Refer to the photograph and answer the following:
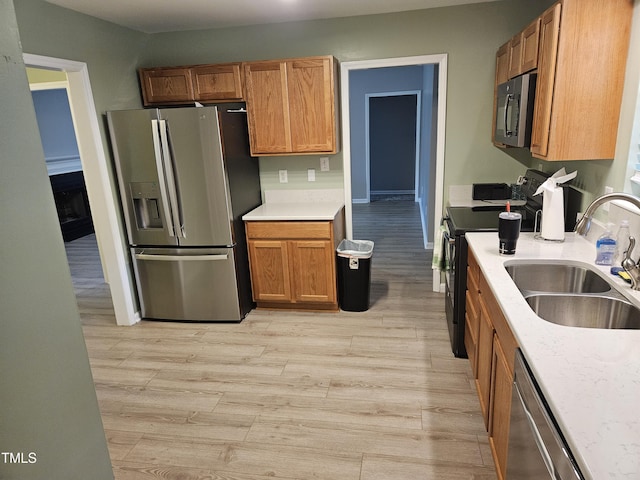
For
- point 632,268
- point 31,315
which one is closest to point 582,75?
point 632,268

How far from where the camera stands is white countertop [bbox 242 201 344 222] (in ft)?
10.8

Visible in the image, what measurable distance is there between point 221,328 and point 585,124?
2.83 metres

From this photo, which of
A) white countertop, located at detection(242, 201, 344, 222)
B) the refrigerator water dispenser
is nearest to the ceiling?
the refrigerator water dispenser

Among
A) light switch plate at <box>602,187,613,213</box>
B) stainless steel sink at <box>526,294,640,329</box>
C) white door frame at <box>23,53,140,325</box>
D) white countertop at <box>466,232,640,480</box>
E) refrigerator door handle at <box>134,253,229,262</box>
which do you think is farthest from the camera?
refrigerator door handle at <box>134,253,229,262</box>

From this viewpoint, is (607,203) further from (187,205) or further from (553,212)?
(187,205)

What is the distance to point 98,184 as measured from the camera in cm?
320

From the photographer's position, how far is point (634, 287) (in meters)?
1.59

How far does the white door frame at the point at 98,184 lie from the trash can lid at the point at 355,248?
71.8 inches

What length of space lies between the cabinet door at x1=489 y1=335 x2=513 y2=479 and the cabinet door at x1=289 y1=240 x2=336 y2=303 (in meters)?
1.75

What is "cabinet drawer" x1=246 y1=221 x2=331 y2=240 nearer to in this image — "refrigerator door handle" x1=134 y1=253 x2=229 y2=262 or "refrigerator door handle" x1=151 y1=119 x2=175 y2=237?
"refrigerator door handle" x1=134 y1=253 x2=229 y2=262

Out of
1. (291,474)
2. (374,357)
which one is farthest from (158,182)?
(291,474)

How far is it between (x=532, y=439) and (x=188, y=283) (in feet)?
9.17

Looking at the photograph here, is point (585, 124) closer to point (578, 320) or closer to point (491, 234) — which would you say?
point (491, 234)

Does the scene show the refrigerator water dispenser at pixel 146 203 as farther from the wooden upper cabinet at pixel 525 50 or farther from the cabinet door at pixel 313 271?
the wooden upper cabinet at pixel 525 50
